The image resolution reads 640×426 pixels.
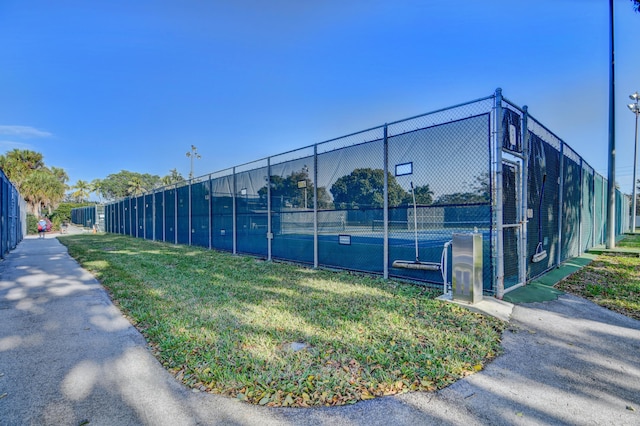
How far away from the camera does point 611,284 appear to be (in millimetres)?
5312

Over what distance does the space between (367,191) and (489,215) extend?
7.10 feet

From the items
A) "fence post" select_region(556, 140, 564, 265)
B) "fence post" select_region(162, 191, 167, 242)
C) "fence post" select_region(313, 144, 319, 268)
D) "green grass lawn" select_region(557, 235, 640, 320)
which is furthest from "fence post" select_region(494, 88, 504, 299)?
"fence post" select_region(162, 191, 167, 242)

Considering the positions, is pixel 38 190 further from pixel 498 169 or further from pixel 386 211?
pixel 498 169

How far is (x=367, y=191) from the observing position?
5.86m

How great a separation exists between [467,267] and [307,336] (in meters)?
2.24

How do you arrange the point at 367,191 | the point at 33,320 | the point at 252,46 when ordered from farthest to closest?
the point at 252,46 < the point at 367,191 < the point at 33,320

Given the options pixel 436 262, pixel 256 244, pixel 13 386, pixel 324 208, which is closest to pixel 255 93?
pixel 256 244

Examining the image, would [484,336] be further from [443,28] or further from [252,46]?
[252,46]

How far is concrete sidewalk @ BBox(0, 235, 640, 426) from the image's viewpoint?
6.18 ft

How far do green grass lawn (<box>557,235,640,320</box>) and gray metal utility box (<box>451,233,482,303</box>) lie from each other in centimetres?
181

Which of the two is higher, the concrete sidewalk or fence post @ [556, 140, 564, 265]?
fence post @ [556, 140, 564, 265]

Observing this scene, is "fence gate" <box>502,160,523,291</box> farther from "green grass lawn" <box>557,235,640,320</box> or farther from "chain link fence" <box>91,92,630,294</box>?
"green grass lawn" <box>557,235,640,320</box>

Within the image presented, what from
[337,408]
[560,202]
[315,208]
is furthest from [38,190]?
[560,202]

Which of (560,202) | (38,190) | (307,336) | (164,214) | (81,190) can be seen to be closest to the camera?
(307,336)
